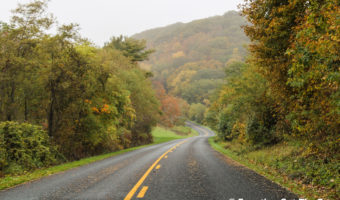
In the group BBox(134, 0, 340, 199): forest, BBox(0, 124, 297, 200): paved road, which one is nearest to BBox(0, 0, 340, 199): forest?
BBox(134, 0, 340, 199): forest

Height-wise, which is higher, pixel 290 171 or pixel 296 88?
pixel 296 88

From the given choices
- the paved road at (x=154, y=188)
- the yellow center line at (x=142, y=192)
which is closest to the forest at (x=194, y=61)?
the paved road at (x=154, y=188)

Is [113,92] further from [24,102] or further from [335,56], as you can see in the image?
[335,56]

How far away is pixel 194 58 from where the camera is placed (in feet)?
394

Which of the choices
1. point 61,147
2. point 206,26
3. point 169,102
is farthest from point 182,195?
point 206,26

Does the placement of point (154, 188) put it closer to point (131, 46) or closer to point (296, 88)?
point (296, 88)

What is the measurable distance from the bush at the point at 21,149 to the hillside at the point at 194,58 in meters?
81.1

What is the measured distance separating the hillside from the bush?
3193 inches

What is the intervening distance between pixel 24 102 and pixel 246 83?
1441 centimetres

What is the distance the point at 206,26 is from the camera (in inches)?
5979

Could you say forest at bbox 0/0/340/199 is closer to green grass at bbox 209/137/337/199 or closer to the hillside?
green grass at bbox 209/137/337/199

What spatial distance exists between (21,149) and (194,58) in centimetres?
11270

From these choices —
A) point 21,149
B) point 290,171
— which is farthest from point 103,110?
point 290,171

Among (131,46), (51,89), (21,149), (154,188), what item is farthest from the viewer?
(131,46)
